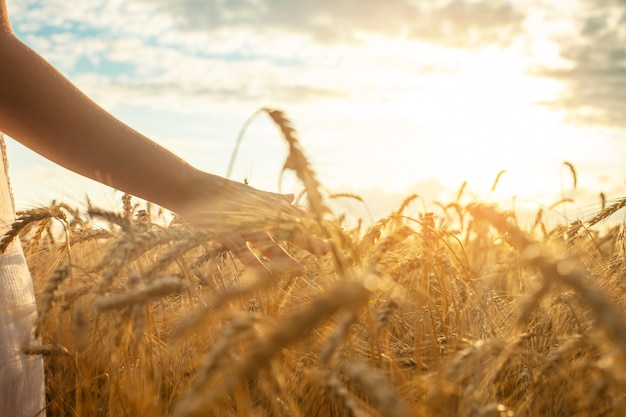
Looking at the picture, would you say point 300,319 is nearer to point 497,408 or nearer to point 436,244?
point 497,408

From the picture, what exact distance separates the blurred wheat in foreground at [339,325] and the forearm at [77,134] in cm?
19

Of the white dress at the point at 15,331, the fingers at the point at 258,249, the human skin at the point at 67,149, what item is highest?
the human skin at the point at 67,149

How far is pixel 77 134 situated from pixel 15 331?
2.07 ft

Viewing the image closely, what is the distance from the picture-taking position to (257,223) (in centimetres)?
124

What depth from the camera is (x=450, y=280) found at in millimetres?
1617

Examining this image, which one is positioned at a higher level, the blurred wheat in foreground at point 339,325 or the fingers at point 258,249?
the fingers at point 258,249

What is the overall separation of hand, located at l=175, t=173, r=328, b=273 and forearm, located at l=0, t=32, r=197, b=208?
146 millimetres

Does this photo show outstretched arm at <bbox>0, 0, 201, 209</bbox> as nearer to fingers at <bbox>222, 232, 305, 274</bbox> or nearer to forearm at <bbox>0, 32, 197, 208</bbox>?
forearm at <bbox>0, 32, 197, 208</bbox>

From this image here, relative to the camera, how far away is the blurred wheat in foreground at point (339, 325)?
907mm

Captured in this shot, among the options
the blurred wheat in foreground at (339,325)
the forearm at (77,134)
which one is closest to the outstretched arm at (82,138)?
the forearm at (77,134)

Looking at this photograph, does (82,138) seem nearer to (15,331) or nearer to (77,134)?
(77,134)

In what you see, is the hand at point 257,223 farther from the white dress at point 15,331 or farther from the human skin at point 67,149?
the white dress at point 15,331

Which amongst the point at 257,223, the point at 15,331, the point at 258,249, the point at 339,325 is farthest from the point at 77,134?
the point at 339,325

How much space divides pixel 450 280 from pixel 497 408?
61cm
